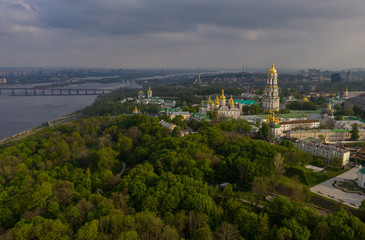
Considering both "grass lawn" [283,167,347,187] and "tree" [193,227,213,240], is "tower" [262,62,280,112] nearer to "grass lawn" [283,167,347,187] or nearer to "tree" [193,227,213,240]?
"grass lawn" [283,167,347,187]

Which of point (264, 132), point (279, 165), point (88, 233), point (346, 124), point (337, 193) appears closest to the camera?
point (88, 233)

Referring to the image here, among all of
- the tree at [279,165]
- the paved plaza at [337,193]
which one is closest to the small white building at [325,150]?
the paved plaza at [337,193]

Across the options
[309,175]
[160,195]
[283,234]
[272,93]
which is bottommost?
[309,175]

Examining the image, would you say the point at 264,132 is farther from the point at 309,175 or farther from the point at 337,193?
the point at 337,193

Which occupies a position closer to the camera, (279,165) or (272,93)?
(279,165)

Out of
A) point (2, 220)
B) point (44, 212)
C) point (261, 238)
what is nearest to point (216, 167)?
point (261, 238)

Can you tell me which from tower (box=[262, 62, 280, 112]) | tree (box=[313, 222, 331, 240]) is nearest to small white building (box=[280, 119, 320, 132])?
tower (box=[262, 62, 280, 112])

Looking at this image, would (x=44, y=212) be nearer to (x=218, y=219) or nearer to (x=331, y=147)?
(x=218, y=219)

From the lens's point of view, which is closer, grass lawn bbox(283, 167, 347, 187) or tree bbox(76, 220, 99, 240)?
tree bbox(76, 220, 99, 240)

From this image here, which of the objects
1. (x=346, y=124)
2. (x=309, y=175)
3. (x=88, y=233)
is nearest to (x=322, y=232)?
(x=309, y=175)
